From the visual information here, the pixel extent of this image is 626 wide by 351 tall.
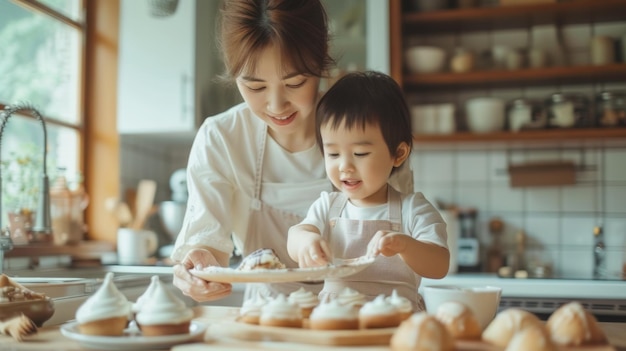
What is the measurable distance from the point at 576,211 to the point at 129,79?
7.15 feet

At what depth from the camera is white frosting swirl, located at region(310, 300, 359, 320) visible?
1.00 meters

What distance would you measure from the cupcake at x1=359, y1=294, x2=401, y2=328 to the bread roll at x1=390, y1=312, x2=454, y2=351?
12 cm

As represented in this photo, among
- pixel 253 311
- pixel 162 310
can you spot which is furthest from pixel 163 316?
pixel 253 311

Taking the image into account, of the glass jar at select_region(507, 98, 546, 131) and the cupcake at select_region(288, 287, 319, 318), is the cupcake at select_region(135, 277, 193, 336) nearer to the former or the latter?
the cupcake at select_region(288, 287, 319, 318)

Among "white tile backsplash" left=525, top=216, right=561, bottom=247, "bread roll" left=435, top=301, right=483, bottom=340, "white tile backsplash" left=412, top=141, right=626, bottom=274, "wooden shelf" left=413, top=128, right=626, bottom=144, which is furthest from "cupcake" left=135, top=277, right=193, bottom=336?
"white tile backsplash" left=525, top=216, right=561, bottom=247

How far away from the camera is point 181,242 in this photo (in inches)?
60.3

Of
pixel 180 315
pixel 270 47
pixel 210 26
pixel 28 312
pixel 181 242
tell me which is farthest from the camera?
pixel 210 26

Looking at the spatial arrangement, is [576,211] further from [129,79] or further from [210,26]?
[129,79]

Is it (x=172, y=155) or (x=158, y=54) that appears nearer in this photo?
(x=158, y=54)

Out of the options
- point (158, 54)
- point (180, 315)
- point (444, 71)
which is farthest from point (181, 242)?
point (444, 71)

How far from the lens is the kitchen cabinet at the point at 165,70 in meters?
3.19

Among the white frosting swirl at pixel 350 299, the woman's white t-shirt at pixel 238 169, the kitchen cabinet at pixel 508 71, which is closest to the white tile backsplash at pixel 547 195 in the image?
the kitchen cabinet at pixel 508 71

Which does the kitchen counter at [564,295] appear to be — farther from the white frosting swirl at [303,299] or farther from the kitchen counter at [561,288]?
the white frosting swirl at [303,299]

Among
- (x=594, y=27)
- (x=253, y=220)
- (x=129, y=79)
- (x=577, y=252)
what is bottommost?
(x=577, y=252)
